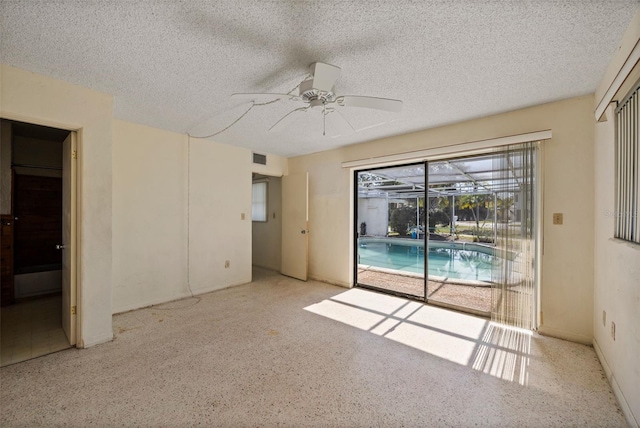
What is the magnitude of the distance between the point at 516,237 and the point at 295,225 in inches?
126

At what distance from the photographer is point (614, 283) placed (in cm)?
185

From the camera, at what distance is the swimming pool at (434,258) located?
563 cm

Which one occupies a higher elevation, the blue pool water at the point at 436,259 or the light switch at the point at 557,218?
the light switch at the point at 557,218

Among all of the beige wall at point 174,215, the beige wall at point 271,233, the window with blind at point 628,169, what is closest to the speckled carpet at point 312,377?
the beige wall at point 174,215

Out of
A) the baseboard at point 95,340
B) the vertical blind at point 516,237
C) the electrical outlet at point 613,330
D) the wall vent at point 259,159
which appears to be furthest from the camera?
the wall vent at point 259,159

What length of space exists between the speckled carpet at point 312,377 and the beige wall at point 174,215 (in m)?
0.61

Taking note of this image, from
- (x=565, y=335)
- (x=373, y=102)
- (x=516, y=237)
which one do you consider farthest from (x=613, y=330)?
(x=373, y=102)

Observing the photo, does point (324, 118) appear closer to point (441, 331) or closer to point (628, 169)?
point (628, 169)

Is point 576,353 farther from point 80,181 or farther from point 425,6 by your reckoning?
point 80,181

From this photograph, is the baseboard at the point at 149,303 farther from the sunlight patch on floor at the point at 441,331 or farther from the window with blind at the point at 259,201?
the window with blind at the point at 259,201

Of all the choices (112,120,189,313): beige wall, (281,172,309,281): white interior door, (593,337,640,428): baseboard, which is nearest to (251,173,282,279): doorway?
(281,172,309,281): white interior door

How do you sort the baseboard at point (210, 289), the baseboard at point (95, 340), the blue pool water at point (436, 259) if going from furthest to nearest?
1. the blue pool water at point (436, 259)
2. the baseboard at point (210, 289)
3. the baseboard at point (95, 340)

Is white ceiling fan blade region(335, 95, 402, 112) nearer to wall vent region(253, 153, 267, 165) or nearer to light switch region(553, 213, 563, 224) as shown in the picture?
light switch region(553, 213, 563, 224)

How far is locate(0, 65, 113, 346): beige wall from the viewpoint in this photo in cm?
220
